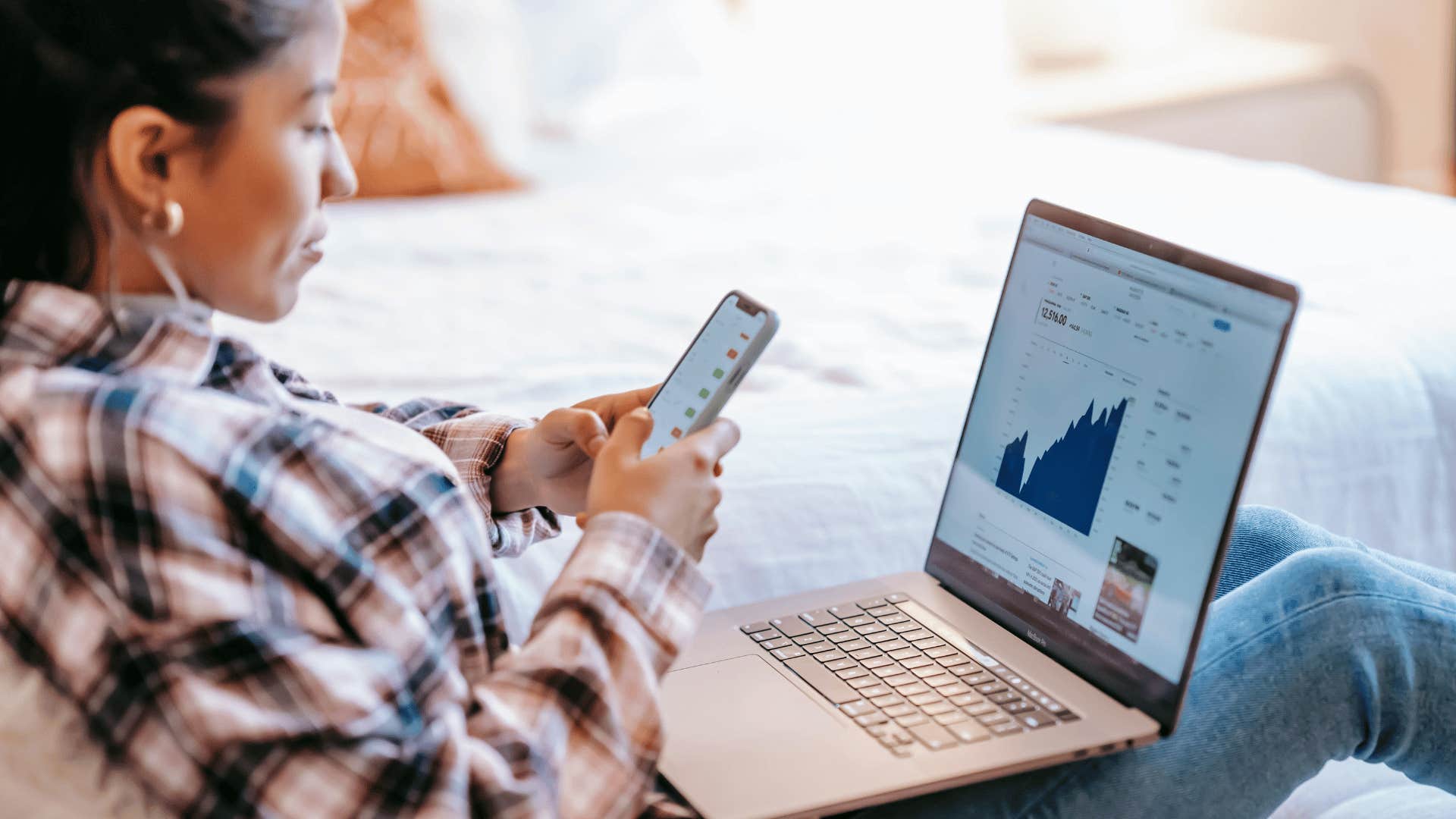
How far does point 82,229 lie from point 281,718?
0.80ft

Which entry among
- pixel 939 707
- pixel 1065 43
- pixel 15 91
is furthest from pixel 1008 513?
pixel 1065 43

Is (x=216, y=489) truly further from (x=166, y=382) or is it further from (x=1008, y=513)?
(x=1008, y=513)

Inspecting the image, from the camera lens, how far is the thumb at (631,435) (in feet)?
2.35

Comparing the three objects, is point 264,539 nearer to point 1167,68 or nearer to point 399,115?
point 399,115

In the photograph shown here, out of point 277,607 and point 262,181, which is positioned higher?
point 262,181

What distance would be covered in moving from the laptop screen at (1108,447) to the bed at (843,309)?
233 millimetres

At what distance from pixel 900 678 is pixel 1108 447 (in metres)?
0.18

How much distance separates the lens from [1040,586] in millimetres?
824

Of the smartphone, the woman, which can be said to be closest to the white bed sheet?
the smartphone

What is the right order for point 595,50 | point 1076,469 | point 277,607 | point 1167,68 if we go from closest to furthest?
1. point 277,607
2. point 1076,469
3. point 595,50
4. point 1167,68

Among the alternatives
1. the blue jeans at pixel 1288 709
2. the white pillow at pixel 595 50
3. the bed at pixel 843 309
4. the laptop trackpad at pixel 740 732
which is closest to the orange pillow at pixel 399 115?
the bed at pixel 843 309

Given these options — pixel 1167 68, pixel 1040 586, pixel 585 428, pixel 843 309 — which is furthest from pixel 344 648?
pixel 1167 68

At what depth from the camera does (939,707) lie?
0.76 meters

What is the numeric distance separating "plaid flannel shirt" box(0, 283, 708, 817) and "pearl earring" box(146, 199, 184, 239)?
46 millimetres
